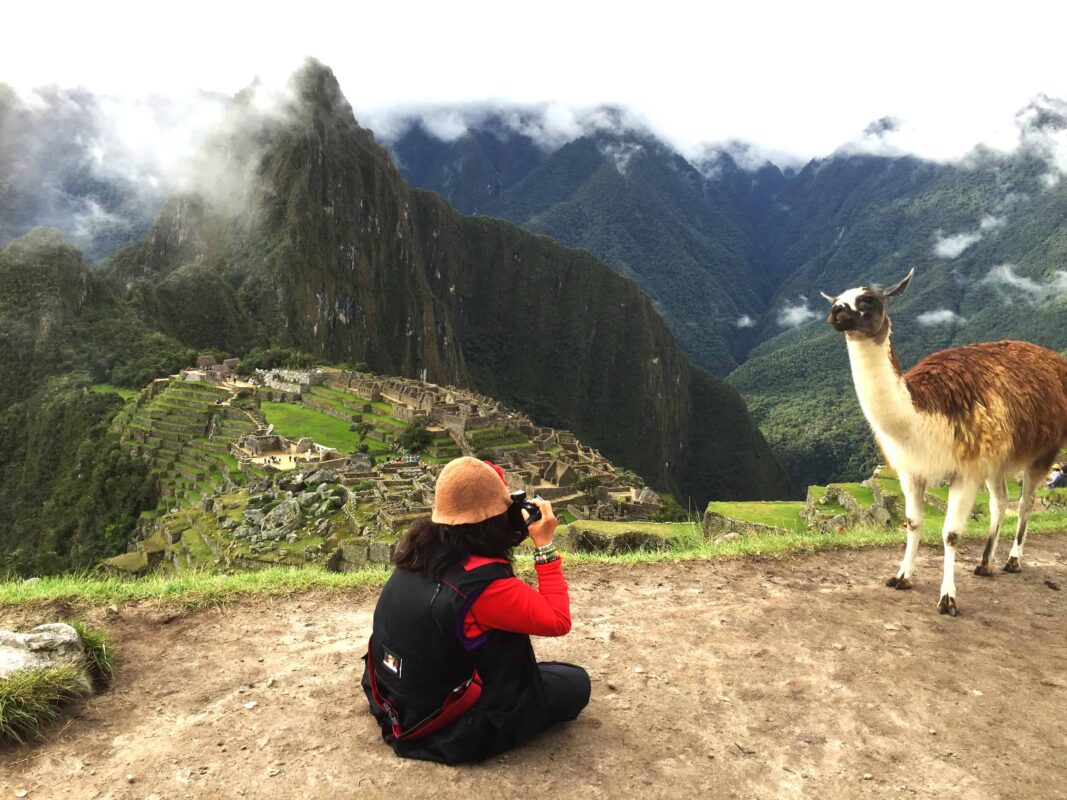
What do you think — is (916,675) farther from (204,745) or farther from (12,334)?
(12,334)

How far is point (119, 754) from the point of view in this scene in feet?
10.2

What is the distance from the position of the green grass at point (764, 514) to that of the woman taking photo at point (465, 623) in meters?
6.20

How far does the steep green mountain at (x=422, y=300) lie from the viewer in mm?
93250

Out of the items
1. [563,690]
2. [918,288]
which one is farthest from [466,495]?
[918,288]

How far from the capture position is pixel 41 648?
11.5 ft

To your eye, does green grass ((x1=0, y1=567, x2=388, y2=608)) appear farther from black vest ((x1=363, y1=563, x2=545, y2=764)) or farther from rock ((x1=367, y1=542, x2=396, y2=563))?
rock ((x1=367, y1=542, x2=396, y2=563))

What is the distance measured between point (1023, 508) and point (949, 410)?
1942 millimetres

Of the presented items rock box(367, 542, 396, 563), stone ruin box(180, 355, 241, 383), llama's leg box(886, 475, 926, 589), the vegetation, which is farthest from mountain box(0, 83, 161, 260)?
llama's leg box(886, 475, 926, 589)

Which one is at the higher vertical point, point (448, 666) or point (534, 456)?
point (448, 666)

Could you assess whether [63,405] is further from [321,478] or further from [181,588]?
[181,588]

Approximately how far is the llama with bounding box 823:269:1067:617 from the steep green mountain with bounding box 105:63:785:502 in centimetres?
7730

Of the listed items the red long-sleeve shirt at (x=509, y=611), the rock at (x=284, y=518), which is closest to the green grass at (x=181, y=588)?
the red long-sleeve shirt at (x=509, y=611)

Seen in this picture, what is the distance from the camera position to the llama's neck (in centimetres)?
A: 452

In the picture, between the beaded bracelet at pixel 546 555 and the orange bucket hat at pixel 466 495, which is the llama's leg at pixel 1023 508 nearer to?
the beaded bracelet at pixel 546 555
